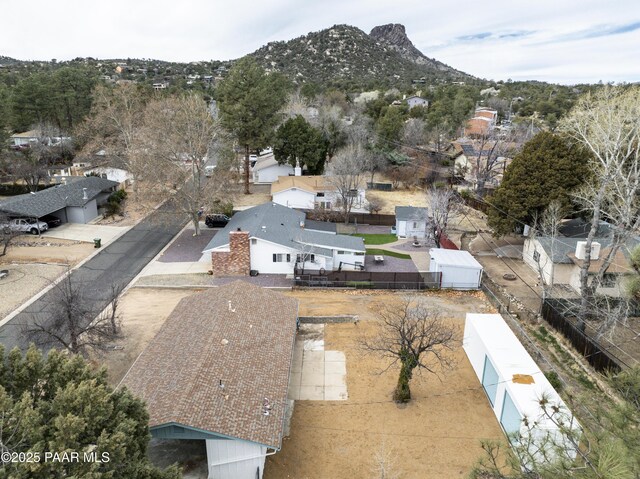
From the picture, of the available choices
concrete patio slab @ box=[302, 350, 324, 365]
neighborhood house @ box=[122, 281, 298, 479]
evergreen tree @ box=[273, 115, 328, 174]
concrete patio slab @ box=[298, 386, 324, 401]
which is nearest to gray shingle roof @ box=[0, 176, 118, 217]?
evergreen tree @ box=[273, 115, 328, 174]

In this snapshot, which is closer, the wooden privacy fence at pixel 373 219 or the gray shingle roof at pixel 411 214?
the gray shingle roof at pixel 411 214

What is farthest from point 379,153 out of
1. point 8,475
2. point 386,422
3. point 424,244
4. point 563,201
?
point 8,475

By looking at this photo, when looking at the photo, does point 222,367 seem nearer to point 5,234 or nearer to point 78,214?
point 5,234

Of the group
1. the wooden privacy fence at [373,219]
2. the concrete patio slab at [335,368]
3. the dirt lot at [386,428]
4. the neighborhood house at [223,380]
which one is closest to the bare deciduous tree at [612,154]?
the dirt lot at [386,428]

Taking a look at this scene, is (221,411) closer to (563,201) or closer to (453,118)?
(563,201)

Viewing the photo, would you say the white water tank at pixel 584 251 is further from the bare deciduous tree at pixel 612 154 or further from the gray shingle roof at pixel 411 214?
the gray shingle roof at pixel 411 214

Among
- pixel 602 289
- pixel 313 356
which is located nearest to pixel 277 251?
pixel 313 356
